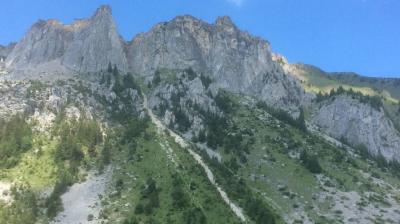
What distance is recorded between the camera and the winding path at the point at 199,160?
117800 millimetres

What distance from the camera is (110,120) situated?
166 m

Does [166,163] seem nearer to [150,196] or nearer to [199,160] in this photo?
[199,160]

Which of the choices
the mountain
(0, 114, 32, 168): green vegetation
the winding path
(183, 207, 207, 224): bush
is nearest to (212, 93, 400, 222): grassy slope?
the mountain

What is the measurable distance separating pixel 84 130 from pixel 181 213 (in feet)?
162

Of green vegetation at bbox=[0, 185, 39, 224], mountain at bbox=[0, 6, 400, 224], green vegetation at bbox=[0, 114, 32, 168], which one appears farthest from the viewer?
green vegetation at bbox=[0, 114, 32, 168]

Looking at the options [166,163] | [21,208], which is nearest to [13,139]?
[21,208]

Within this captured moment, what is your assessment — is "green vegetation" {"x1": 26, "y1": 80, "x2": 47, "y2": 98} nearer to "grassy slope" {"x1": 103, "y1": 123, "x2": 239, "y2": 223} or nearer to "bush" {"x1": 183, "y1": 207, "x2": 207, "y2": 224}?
"grassy slope" {"x1": 103, "y1": 123, "x2": 239, "y2": 223}

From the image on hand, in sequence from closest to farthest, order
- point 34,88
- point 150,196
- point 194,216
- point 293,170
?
point 194,216 < point 150,196 < point 293,170 < point 34,88

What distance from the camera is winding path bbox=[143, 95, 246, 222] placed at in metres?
118

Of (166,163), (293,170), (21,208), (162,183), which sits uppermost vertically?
(166,163)

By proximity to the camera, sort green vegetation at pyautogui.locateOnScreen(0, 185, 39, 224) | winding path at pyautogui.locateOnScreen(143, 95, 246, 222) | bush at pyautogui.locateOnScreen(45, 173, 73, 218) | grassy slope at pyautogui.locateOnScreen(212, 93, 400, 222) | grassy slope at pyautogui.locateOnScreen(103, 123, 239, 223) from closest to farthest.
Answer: green vegetation at pyautogui.locateOnScreen(0, 185, 39, 224)
grassy slope at pyautogui.locateOnScreen(103, 123, 239, 223)
bush at pyautogui.locateOnScreen(45, 173, 73, 218)
winding path at pyautogui.locateOnScreen(143, 95, 246, 222)
grassy slope at pyautogui.locateOnScreen(212, 93, 400, 222)

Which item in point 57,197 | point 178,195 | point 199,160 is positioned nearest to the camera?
point 178,195

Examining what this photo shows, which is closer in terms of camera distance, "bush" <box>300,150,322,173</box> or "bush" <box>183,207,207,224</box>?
"bush" <box>183,207,207,224</box>

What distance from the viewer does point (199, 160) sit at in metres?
145
